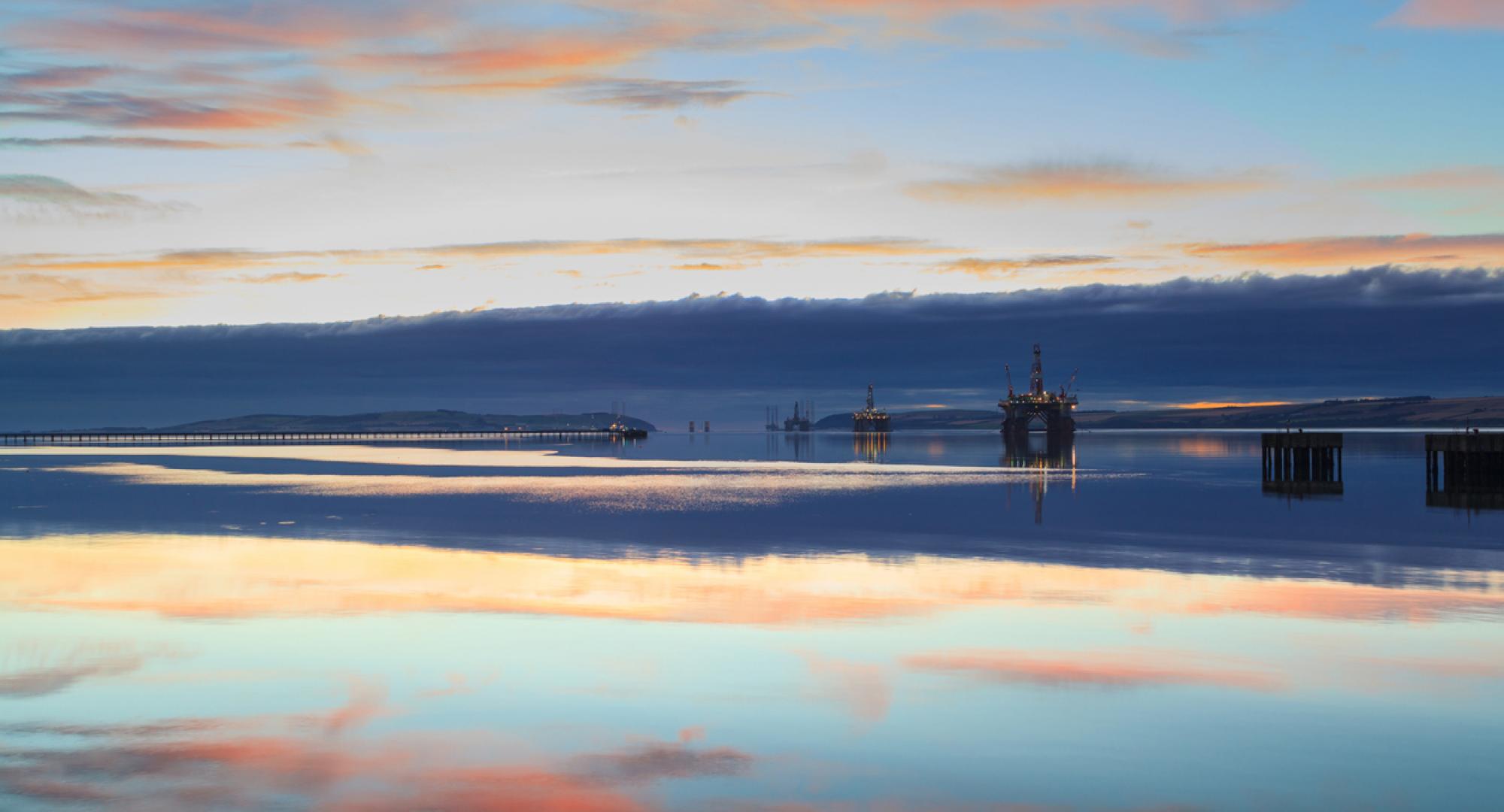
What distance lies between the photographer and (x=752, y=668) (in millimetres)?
19203

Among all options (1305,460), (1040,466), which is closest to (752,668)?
(1305,460)

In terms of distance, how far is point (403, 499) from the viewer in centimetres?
6184

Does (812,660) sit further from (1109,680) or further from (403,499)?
(403,499)


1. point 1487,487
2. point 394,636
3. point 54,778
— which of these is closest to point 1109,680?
point 394,636

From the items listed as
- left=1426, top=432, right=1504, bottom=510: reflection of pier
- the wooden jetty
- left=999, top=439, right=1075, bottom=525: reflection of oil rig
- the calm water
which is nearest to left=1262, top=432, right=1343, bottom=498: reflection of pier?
the wooden jetty

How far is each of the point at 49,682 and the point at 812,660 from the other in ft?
35.4

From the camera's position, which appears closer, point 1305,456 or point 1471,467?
point 1471,467

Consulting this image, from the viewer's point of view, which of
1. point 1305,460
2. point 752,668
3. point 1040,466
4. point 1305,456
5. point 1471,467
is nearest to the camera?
point 752,668

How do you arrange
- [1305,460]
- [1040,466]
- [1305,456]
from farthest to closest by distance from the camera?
1. [1040,466]
2. [1305,456]
3. [1305,460]

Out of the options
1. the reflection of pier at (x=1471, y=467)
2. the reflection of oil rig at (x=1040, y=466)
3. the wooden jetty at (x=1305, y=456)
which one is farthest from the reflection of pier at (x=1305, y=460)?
the reflection of oil rig at (x=1040, y=466)

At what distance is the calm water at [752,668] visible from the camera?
13141 mm

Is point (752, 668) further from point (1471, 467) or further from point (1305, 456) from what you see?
point (1305, 456)

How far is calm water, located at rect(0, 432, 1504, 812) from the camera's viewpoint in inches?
517

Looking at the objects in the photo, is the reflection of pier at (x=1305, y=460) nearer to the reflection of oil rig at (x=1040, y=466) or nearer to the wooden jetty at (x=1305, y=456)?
the wooden jetty at (x=1305, y=456)
